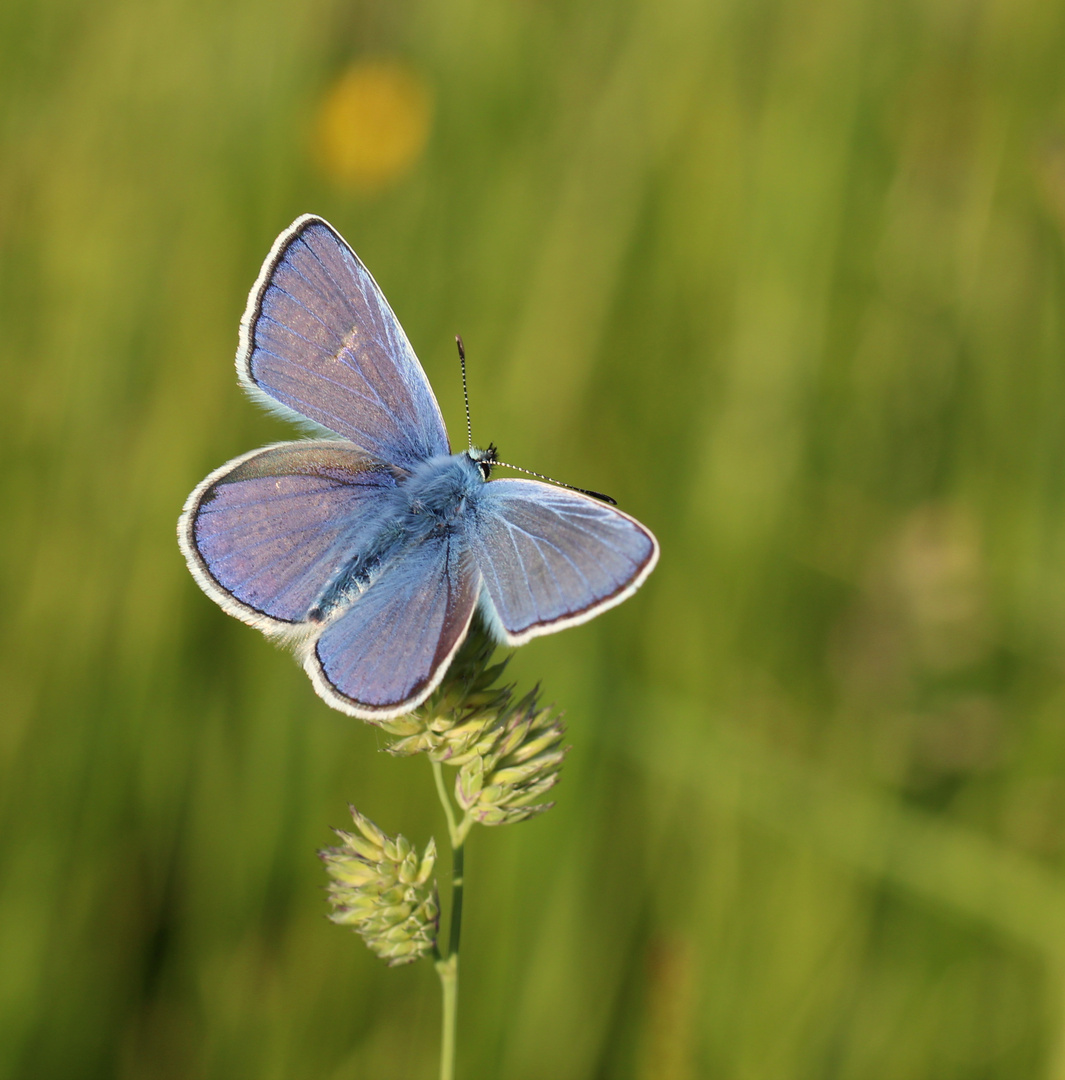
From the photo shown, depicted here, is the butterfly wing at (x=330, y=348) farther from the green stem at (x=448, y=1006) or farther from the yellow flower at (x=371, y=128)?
the yellow flower at (x=371, y=128)

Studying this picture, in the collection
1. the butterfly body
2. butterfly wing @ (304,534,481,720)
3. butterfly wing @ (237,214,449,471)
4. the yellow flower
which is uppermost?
the yellow flower

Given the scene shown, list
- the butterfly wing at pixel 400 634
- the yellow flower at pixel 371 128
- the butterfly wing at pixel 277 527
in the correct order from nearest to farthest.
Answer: the butterfly wing at pixel 400 634
the butterfly wing at pixel 277 527
the yellow flower at pixel 371 128

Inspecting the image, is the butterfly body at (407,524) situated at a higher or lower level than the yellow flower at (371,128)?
lower

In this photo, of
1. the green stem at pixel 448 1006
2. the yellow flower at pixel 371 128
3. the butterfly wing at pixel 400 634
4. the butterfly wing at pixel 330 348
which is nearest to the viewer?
the green stem at pixel 448 1006

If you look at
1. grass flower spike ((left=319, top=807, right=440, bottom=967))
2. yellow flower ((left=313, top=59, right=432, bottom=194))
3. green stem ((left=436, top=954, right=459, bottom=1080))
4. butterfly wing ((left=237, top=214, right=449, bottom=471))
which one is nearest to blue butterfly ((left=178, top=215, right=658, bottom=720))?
butterfly wing ((left=237, top=214, right=449, bottom=471))

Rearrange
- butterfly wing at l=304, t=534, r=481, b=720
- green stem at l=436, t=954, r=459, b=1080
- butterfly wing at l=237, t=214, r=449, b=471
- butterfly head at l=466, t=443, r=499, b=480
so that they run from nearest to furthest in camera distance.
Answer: green stem at l=436, t=954, r=459, b=1080 → butterfly wing at l=304, t=534, r=481, b=720 → butterfly wing at l=237, t=214, r=449, b=471 → butterfly head at l=466, t=443, r=499, b=480

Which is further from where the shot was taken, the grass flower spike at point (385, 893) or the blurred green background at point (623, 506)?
the blurred green background at point (623, 506)

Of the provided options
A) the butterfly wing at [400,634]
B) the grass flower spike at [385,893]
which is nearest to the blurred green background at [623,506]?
the grass flower spike at [385,893]

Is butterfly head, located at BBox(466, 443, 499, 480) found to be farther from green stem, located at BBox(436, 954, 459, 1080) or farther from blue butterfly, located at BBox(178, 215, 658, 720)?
green stem, located at BBox(436, 954, 459, 1080)

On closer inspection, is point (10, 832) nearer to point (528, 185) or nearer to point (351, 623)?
point (351, 623)
